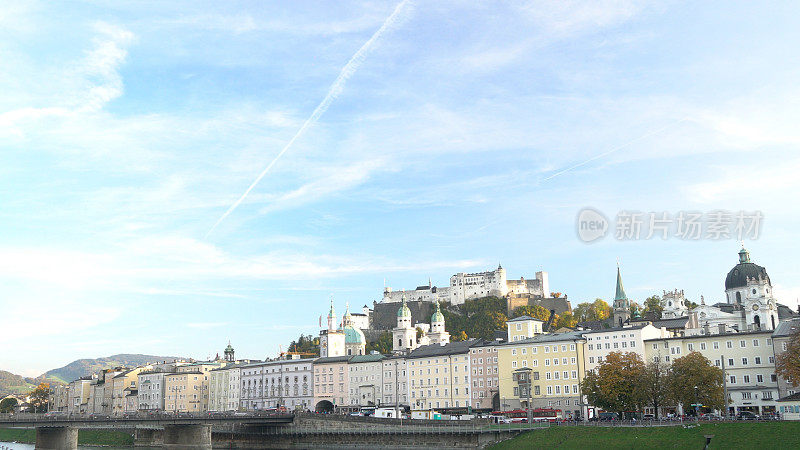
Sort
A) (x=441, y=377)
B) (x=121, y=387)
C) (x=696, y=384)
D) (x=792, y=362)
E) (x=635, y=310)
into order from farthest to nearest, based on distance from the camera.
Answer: (x=121, y=387), (x=635, y=310), (x=441, y=377), (x=696, y=384), (x=792, y=362)

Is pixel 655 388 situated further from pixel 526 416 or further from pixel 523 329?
pixel 523 329

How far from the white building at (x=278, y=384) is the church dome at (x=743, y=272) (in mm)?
79536

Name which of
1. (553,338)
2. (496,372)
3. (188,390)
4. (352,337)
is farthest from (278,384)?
(553,338)

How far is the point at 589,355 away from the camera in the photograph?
10538cm

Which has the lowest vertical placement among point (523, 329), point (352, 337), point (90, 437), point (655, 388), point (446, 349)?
point (90, 437)

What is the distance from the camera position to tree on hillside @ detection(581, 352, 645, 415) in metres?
83.5

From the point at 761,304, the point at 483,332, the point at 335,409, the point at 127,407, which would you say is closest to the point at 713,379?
the point at 761,304

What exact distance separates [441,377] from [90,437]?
2478 inches

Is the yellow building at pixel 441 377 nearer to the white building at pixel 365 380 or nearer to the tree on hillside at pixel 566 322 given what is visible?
the white building at pixel 365 380

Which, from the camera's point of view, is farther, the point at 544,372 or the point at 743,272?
the point at 743,272

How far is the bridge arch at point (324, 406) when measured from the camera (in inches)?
5566

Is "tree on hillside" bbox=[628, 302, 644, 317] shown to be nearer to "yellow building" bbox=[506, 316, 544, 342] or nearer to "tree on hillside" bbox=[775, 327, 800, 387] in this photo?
"yellow building" bbox=[506, 316, 544, 342]

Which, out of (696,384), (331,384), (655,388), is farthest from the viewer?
(331,384)

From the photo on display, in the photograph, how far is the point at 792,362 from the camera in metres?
75.6
